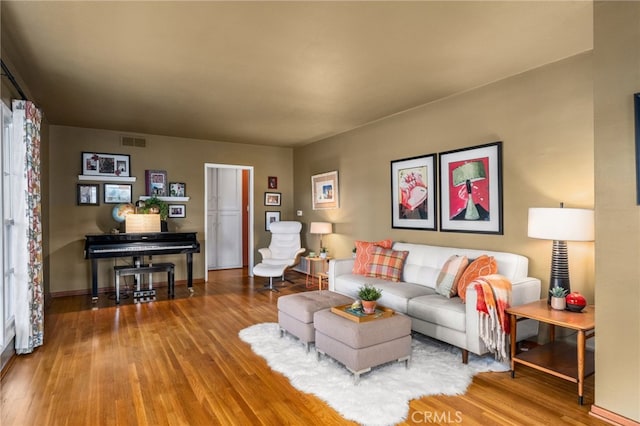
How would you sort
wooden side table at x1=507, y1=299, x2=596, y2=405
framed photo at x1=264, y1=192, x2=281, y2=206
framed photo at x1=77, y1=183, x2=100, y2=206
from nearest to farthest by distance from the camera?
wooden side table at x1=507, y1=299, x2=596, y2=405 → framed photo at x1=77, y1=183, x2=100, y2=206 → framed photo at x1=264, y1=192, x2=281, y2=206

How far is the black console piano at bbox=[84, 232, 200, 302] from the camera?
191 inches

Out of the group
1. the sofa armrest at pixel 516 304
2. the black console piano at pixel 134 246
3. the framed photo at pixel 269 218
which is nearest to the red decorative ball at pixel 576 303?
the sofa armrest at pixel 516 304

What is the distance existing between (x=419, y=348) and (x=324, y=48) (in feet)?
8.70

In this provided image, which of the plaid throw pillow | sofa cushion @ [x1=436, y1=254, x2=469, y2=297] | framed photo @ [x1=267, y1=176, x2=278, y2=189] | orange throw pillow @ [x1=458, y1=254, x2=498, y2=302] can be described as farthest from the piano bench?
orange throw pillow @ [x1=458, y1=254, x2=498, y2=302]

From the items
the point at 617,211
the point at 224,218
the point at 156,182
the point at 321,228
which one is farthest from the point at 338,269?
the point at 224,218

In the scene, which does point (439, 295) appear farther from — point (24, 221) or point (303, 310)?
point (24, 221)

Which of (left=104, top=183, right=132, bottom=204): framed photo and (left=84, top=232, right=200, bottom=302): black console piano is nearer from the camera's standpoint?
(left=84, top=232, right=200, bottom=302): black console piano

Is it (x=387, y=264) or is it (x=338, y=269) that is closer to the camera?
(x=387, y=264)

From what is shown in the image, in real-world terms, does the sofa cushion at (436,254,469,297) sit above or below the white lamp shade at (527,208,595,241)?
below

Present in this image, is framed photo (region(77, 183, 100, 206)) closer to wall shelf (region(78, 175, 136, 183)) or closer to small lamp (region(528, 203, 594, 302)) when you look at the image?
wall shelf (region(78, 175, 136, 183))

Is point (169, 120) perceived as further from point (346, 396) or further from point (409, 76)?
point (346, 396)

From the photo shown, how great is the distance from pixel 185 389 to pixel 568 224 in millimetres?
2953

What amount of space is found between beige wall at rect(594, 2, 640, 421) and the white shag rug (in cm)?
83

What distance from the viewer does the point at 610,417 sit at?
209 cm
